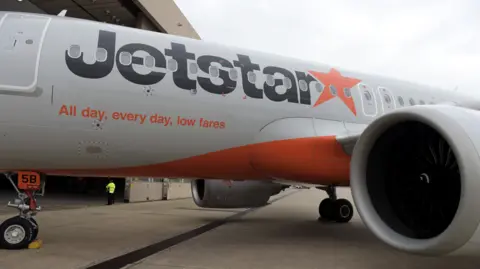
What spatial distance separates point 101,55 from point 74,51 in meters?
0.33

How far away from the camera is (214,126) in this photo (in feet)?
19.2

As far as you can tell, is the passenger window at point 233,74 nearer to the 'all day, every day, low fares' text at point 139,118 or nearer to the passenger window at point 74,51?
the 'all day, every day, low fares' text at point 139,118

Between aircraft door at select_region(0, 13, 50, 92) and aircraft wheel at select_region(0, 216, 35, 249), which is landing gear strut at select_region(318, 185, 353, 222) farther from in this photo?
aircraft door at select_region(0, 13, 50, 92)

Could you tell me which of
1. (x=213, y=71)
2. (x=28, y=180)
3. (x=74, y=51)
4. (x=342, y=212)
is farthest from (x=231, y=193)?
(x=74, y=51)

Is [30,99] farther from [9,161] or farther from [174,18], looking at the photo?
[174,18]

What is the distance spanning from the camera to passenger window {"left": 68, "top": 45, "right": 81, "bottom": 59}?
207 inches

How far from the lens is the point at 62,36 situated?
5.39m

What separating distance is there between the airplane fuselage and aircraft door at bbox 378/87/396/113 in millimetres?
1058

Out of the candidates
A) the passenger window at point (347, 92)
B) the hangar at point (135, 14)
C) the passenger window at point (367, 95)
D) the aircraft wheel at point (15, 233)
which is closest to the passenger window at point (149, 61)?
the aircraft wheel at point (15, 233)

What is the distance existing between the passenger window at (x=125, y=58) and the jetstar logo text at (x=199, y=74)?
2cm

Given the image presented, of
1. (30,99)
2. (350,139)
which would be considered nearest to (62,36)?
(30,99)

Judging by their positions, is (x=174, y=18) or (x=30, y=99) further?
(x=174, y=18)

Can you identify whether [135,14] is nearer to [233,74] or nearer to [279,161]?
[233,74]

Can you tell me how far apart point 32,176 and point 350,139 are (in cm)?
439
